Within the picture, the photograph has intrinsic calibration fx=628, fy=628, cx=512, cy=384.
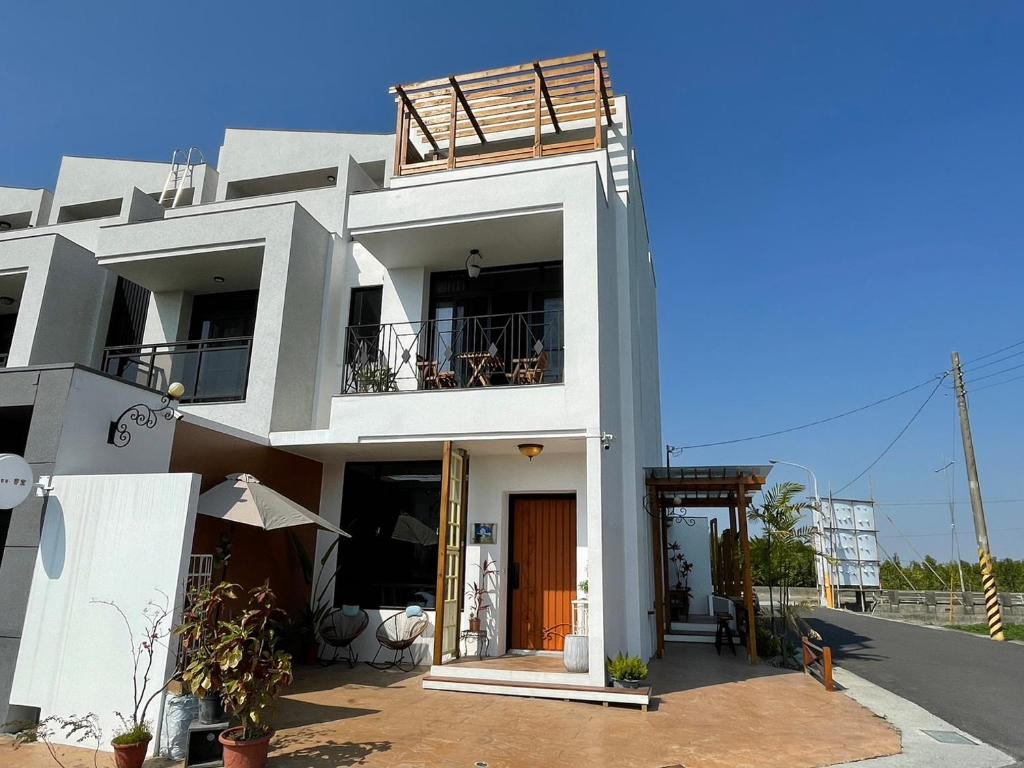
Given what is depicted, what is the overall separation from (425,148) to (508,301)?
4854 mm

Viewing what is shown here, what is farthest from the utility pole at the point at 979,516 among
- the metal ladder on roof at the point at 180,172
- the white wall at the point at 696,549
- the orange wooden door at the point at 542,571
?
the metal ladder on roof at the point at 180,172

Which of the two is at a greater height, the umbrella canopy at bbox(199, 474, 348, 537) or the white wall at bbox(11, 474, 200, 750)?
the umbrella canopy at bbox(199, 474, 348, 537)

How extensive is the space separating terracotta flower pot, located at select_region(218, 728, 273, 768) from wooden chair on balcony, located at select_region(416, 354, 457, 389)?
5.41 meters

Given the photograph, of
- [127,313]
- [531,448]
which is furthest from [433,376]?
[127,313]

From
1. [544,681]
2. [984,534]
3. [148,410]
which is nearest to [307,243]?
[148,410]

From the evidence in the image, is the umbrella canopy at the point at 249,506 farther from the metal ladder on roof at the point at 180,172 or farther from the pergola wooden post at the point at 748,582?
the metal ladder on roof at the point at 180,172

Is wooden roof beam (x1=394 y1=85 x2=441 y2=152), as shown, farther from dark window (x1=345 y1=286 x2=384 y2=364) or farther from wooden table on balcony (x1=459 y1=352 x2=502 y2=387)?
wooden table on balcony (x1=459 y1=352 x2=502 y2=387)

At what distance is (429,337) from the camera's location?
433 inches

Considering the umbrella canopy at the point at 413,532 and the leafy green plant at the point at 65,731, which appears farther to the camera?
the umbrella canopy at the point at 413,532

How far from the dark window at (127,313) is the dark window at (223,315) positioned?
106 centimetres

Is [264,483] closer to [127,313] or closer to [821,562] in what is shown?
[127,313]

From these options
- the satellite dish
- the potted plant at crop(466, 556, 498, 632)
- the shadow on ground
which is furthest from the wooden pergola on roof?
the shadow on ground

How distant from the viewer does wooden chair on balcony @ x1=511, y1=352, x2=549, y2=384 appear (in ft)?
30.5

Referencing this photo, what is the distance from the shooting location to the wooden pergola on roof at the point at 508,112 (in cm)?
1106
